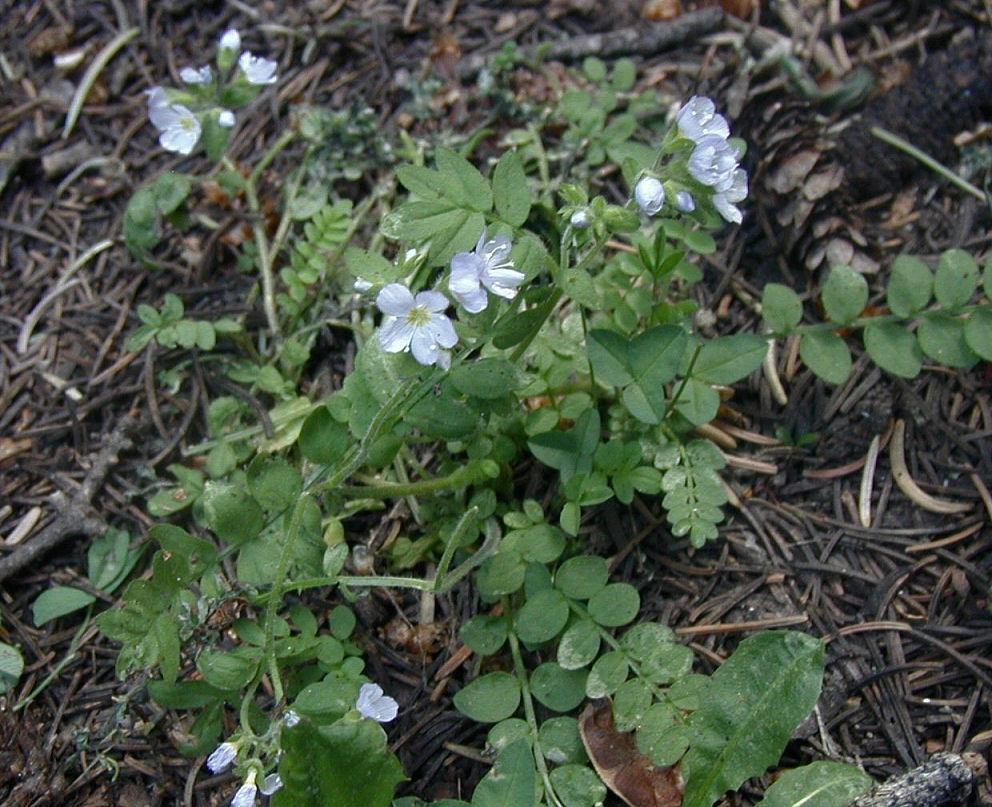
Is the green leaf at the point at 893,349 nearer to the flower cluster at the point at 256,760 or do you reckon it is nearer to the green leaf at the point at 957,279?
the green leaf at the point at 957,279

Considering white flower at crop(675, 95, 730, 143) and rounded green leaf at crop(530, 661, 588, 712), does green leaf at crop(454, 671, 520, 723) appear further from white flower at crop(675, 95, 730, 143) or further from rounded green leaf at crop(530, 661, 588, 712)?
white flower at crop(675, 95, 730, 143)

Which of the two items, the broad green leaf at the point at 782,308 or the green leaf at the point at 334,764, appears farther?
the broad green leaf at the point at 782,308

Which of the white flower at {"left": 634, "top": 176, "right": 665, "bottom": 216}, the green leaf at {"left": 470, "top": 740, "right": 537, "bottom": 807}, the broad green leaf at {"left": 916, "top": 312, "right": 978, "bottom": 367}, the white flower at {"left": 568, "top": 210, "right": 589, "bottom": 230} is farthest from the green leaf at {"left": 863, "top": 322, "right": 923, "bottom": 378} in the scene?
the green leaf at {"left": 470, "top": 740, "right": 537, "bottom": 807}

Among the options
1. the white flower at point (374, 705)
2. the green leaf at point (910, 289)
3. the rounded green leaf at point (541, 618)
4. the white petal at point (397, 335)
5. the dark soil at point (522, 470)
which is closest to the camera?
the white petal at point (397, 335)

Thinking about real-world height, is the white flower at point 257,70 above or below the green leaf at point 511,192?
above

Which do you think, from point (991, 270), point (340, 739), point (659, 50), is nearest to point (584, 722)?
point (340, 739)

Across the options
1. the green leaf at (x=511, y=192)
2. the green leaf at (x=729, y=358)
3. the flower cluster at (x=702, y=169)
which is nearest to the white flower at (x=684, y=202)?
the flower cluster at (x=702, y=169)

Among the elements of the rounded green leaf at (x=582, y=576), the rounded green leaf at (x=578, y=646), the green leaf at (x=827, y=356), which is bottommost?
the rounded green leaf at (x=578, y=646)
